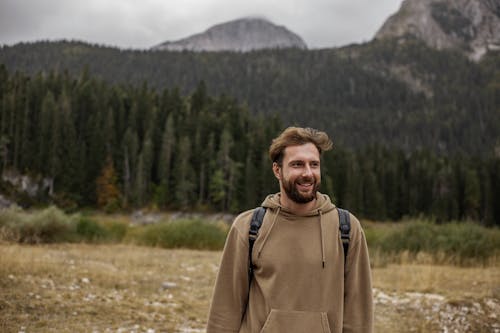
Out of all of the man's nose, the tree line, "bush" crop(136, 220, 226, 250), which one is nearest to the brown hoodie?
the man's nose

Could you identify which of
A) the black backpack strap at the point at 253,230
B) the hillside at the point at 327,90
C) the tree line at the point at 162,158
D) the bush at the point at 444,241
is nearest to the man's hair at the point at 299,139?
the black backpack strap at the point at 253,230

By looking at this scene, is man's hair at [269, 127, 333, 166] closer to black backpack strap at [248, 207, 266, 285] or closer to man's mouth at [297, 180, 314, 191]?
man's mouth at [297, 180, 314, 191]

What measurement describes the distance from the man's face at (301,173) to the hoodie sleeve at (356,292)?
0.51 metres

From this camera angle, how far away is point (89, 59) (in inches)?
6914

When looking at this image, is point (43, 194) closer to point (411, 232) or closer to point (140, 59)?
point (411, 232)

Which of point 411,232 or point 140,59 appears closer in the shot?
point 411,232

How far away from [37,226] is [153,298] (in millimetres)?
12709

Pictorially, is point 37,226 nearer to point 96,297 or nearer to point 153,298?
point 96,297

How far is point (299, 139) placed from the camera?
361 cm

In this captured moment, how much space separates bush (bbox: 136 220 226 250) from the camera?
23.6 meters

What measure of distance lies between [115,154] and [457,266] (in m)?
52.7

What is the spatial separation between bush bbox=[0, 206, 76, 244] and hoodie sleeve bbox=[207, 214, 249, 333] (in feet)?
58.6

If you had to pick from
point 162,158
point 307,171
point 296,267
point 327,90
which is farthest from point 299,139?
point 327,90

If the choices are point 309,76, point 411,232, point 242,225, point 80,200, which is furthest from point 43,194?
point 309,76
